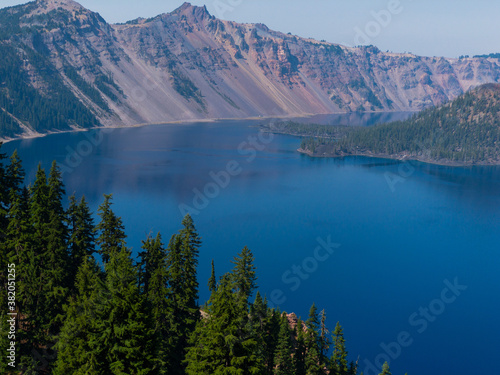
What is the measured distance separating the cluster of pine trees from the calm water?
23.0 m

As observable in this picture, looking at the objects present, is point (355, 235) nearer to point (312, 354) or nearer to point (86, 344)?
point (312, 354)

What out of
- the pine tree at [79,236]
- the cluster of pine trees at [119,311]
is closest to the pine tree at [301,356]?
the cluster of pine trees at [119,311]

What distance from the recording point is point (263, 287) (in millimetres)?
76250

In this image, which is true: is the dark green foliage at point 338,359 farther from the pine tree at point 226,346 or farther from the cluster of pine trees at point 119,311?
the pine tree at point 226,346

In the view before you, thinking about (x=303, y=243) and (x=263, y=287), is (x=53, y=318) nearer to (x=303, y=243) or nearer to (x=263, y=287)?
(x=263, y=287)

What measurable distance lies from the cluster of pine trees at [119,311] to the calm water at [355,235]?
2301 cm

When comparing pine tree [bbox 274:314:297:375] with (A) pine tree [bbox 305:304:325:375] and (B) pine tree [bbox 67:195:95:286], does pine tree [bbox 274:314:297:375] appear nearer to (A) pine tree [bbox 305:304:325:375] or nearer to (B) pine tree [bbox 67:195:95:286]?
(A) pine tree [bbox 305:304:325:375]

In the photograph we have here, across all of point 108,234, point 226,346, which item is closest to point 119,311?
point 226,346

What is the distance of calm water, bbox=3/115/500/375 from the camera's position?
66562 millimetres

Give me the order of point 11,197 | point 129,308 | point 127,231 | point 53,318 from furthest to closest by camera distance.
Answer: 1. point 127,231
2. point 11,197
3. point 53,318
4. point 129,308

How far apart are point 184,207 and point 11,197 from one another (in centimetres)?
7995

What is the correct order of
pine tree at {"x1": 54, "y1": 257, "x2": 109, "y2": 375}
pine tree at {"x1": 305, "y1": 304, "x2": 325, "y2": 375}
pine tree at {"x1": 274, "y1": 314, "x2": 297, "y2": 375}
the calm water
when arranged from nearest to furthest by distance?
1. pine tree at {"x1": 54, "y1": 257, "x2": 109, "y2": 375}
2. pine tree at {"x1": 274, "y1": 314, "x2": 297, "y2": 375}
3. pine tree at {"x1": 305, "y1": 304, "x2": 325, "y2": 375}
4. the calm water

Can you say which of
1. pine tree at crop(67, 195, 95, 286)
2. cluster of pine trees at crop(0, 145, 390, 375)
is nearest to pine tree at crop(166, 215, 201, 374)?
cluster of pine trees at crop(0, 145, 390, 375)

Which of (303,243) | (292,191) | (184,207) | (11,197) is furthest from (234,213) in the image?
(11,197)
